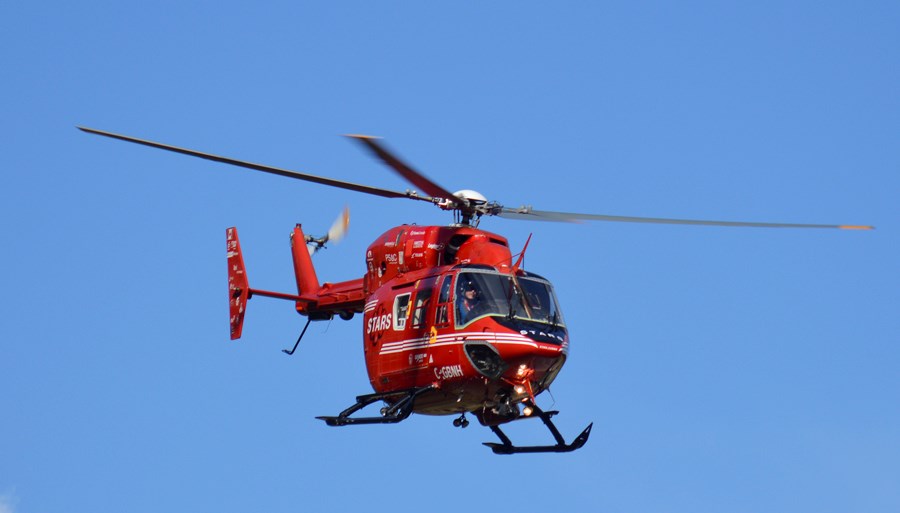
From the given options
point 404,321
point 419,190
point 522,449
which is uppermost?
point 419,190

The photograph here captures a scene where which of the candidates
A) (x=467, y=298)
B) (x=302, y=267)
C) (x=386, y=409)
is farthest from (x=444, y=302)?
(x=302, y=267)

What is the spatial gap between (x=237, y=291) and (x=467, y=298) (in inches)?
330

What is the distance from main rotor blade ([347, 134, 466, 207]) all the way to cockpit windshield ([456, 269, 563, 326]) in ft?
5.48

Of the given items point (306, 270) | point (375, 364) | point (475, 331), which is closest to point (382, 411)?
point (375, 364)

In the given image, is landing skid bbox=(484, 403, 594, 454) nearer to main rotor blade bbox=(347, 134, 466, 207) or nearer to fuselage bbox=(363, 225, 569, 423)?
fuselage bbox=(363, 225, 569, 423)

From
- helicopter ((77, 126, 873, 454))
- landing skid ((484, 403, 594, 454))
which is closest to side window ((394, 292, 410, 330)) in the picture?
helicopter ((77, 126, 873, 454))

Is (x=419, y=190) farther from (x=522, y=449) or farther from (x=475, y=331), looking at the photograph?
(x=522, y=449)

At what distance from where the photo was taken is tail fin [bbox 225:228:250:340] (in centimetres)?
3309

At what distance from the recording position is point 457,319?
87.4 feet

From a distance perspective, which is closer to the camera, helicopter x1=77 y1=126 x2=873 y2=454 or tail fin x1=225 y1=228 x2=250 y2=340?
helicopter x1=77 y1=126 x2=873 y2=454

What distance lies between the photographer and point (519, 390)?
88.3ft

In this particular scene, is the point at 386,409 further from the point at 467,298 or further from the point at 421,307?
the point at 467,298

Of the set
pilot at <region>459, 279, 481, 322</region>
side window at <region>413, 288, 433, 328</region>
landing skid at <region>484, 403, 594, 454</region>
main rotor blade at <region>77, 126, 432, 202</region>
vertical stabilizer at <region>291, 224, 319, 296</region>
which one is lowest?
landing skid at <region>484, 403, 594, 454</region>

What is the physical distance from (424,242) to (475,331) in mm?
2871
